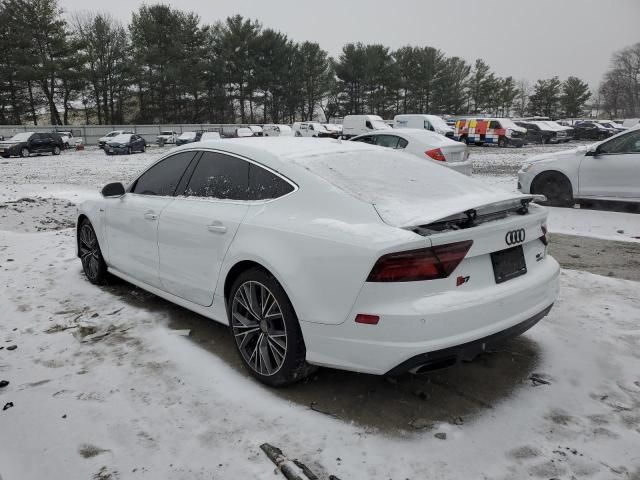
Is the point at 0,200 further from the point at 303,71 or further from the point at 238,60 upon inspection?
the point at 303,71

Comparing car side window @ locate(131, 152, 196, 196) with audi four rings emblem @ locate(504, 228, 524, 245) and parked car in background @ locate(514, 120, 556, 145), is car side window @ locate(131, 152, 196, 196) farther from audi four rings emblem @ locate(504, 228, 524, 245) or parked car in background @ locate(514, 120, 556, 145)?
parked car in background @ locate(514, 120, 556, 145)

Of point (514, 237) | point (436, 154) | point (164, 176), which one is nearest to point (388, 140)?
point (436, 154)

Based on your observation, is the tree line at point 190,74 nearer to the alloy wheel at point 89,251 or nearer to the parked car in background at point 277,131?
the parked car in background at point 277,131

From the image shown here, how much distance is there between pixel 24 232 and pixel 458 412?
24.0ft

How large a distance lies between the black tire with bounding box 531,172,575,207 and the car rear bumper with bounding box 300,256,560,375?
699 cm

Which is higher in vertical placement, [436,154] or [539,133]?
[539,133]

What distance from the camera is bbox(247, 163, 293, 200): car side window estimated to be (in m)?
3.26

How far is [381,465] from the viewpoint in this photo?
2.45m

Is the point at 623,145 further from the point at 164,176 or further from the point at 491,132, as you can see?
the point at 491,132

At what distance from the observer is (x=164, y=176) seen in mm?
4348

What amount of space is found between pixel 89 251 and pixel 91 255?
0.09m

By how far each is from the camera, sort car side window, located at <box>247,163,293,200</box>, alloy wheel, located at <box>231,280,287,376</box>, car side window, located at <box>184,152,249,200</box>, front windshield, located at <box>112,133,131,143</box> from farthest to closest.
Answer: front windshield, located at <box>112,133,131,143</box>
car side window, located at <box>184,152,249,200</box>
car side window, located at <box>247,163,293,200</box>
alloy wheel, located at <box>231,280,287,376</box>

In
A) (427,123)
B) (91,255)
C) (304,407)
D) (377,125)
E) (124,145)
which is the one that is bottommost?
(304,407)

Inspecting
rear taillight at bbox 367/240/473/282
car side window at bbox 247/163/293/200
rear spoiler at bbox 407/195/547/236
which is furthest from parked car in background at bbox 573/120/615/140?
rear taillight at bbox 367/240/473/282
